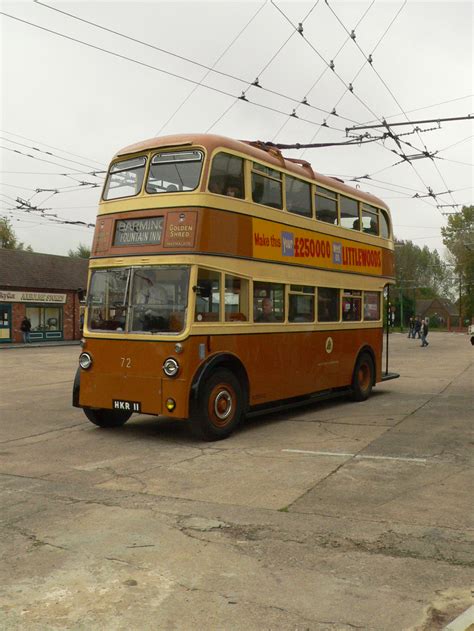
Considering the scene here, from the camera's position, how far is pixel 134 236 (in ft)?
28.6

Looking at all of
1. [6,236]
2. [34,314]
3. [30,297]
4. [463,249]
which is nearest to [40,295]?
[30,297]

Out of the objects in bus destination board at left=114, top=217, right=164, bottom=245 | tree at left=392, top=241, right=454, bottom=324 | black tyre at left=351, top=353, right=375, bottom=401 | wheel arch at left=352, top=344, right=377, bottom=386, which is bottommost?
black tyre at left=351, top=353, right=375, bottom=401

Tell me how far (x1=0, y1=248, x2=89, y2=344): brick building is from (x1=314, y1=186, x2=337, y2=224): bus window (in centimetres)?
2984

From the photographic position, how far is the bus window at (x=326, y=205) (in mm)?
11062

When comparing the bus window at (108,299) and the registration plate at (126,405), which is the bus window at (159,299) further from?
the registration plate at (126,405)

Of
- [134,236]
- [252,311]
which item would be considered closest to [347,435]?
[252,311]

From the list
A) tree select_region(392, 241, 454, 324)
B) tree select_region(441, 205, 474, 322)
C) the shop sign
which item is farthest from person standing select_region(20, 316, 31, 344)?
tree select_region(392, 241, 454, 324)

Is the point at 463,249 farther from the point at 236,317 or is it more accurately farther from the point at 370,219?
the point at 236,317

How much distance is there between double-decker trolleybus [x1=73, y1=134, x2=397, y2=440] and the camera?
322 inches

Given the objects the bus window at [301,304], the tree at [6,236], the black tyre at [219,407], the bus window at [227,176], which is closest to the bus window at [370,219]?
the bus window at [301,304]

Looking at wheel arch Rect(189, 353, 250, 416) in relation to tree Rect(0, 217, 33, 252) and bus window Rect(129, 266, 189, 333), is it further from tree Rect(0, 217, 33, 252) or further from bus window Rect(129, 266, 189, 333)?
tree Rect(0, 217, 33, 252)

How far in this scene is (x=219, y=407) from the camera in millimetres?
8539

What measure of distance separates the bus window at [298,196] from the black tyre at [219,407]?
10.4 ft

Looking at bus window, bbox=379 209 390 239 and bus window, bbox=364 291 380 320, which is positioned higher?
bus window, bbox=379 209 390 239
